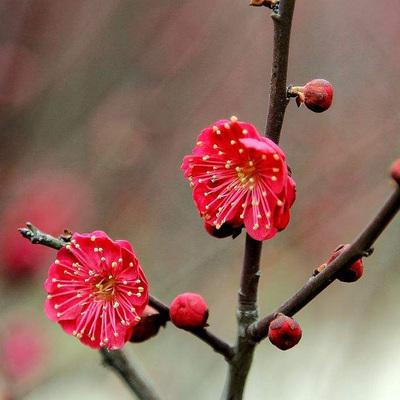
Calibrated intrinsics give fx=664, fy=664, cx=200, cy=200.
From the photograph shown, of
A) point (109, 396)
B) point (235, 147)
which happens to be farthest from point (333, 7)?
point (235, 147)

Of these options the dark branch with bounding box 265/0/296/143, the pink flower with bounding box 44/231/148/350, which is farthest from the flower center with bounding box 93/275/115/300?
the dark branch with bounding box 265/0/296/143

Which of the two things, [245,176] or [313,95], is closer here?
[313,95]

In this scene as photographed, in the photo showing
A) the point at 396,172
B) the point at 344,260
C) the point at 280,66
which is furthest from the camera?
the point at 280,66

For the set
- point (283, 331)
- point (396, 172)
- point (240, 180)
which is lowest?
point (283, 331)

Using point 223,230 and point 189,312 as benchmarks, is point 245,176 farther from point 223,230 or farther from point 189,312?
point 189,312

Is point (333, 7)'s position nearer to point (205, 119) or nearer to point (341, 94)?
point (341, 94)

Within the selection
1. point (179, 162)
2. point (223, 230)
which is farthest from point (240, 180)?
point (179, 162)
